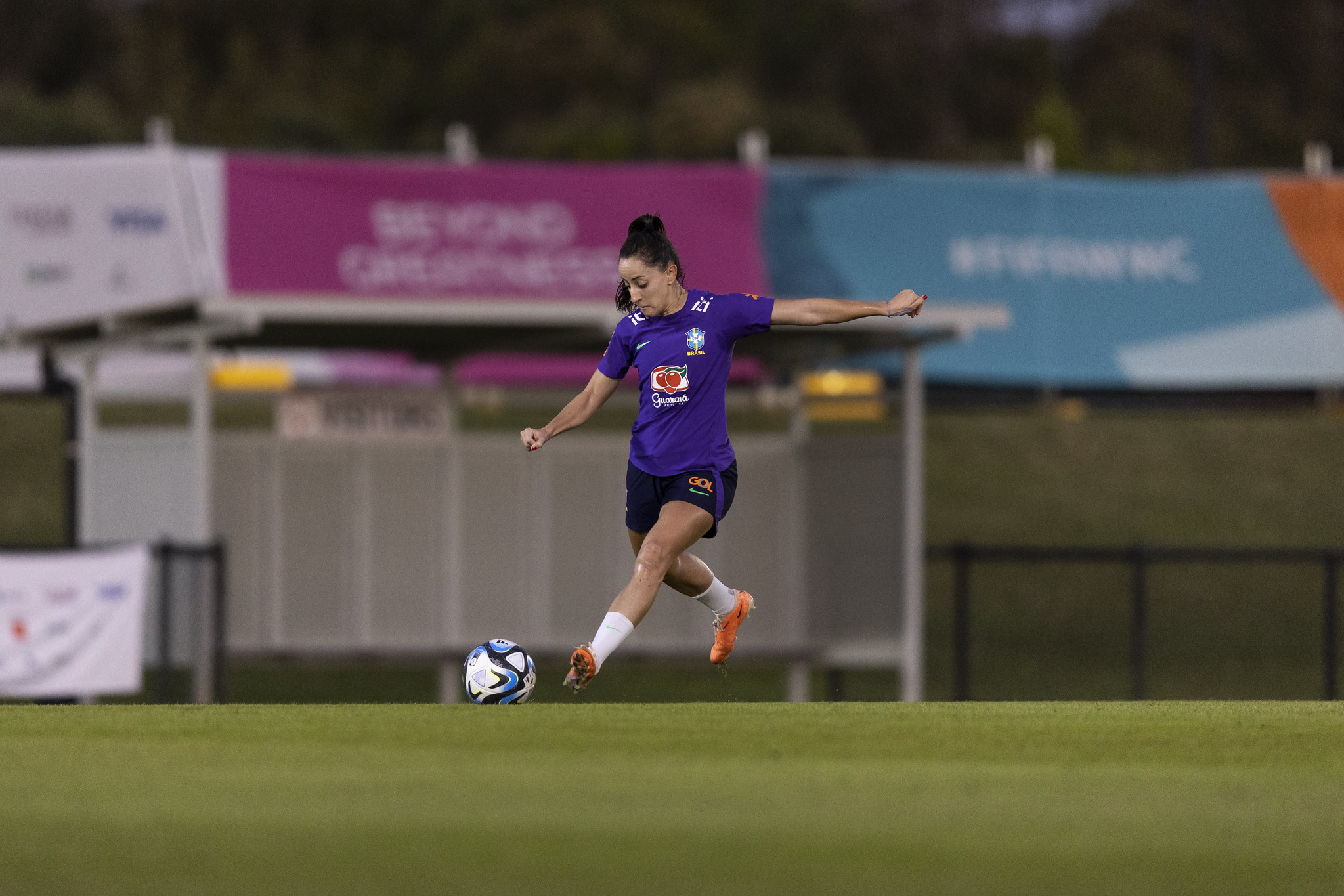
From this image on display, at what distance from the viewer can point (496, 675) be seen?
30.6 ft

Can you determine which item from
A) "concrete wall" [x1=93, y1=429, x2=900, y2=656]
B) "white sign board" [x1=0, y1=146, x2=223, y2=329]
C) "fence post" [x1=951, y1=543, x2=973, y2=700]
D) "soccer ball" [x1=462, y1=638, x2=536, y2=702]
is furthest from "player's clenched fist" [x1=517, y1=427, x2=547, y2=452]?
"white sign board" [x1=0, y1=146, x2=223, y2=329]

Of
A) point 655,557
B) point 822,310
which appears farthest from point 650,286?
point 655,557

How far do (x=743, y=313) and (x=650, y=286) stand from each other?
0.46m

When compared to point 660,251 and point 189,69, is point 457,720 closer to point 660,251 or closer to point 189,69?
point 660,251

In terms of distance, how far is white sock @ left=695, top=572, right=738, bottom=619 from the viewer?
9.77 m

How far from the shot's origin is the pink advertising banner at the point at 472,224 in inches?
822

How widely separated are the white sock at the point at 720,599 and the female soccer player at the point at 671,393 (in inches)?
11.7

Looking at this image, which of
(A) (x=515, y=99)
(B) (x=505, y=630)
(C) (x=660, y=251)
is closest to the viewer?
(C) (x=660, y=251)

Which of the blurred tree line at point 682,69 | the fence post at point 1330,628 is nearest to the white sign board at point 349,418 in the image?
the fence post at point 1330,628

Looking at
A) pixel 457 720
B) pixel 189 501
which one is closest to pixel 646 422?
pixel 457 720

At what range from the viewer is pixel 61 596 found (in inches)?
559

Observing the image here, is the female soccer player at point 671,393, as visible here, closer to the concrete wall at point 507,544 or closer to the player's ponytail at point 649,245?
the player's ponytail at point 649,245

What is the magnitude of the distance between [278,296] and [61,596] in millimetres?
2386

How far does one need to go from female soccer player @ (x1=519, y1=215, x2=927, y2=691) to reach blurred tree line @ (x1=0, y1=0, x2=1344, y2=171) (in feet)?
133
